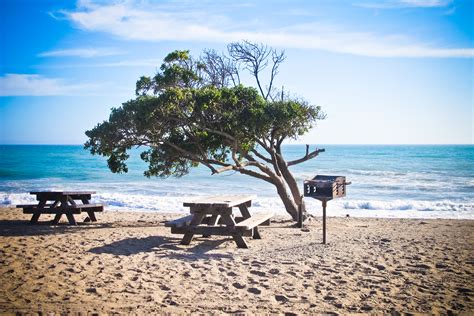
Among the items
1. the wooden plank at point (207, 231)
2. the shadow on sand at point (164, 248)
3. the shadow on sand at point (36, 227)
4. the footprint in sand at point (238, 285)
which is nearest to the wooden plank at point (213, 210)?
the wooden plank at point (207, 231)

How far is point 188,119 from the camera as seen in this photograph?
34.9 ft

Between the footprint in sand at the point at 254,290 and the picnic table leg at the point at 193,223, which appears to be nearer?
the footprint in sand at the point at 254,290

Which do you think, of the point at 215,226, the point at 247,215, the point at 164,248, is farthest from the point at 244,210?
the point at 164,248

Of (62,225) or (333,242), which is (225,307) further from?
(62,225)

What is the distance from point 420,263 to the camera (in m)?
6.88

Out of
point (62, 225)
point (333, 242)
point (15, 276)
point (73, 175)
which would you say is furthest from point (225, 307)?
point (73, 175)

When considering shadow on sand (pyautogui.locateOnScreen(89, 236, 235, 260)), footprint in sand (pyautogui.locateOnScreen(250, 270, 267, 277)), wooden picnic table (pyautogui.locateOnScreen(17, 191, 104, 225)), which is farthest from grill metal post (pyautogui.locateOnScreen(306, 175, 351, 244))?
wooden picnic table (pyautogui.locateOnScreen(17, 191, 104, 225))

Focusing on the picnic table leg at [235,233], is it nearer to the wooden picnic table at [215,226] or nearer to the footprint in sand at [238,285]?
the wooden picnic table at [215,226]

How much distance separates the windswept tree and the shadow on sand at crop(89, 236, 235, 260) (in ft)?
8.00

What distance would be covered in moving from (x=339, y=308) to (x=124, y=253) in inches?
174

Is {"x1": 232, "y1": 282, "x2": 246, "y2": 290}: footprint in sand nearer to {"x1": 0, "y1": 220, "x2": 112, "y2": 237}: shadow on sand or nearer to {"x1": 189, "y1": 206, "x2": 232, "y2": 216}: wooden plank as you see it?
{"x1": 189, "y1": 206, "x2": 232, "y2": 216}: wooden plank

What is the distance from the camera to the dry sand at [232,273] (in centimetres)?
487

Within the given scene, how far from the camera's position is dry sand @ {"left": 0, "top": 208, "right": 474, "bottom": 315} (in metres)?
4.87

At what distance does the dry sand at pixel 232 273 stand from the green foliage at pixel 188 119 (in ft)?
8.62
